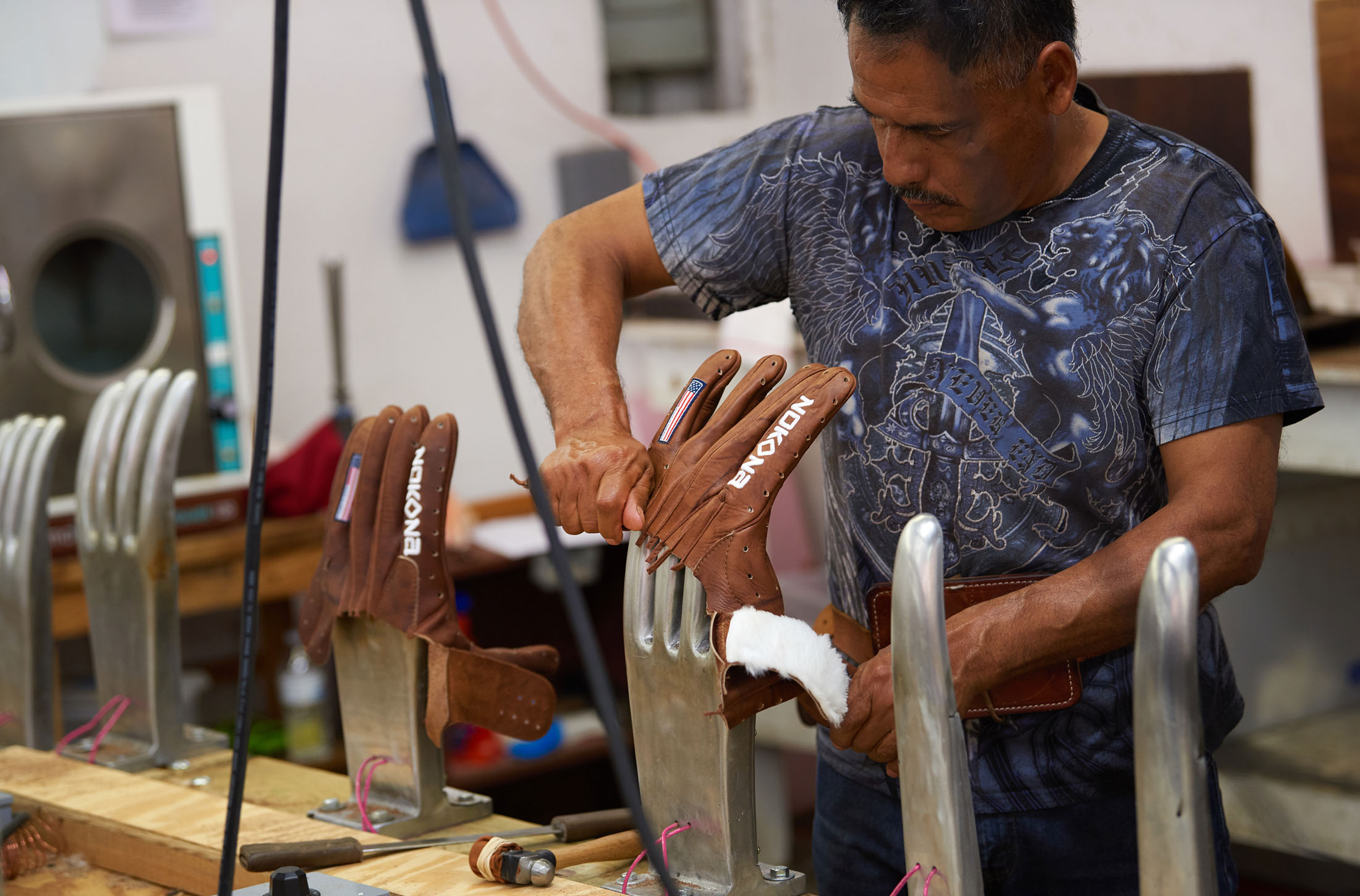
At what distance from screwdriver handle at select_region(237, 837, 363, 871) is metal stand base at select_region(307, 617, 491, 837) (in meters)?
0.09

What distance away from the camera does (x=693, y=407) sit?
1.14m

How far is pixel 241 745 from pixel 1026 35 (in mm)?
828

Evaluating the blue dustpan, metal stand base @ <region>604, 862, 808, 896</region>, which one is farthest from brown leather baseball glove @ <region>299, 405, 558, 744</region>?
the blue dustpan

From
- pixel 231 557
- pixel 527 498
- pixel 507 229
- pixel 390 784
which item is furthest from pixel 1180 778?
pixel 507 229

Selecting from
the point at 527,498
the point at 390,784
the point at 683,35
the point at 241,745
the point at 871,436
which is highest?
the point at 683,35

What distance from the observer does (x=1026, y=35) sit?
1.10 meters

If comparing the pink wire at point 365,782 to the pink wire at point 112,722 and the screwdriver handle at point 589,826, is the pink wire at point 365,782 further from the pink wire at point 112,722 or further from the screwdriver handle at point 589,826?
the pink wire at point 112,722

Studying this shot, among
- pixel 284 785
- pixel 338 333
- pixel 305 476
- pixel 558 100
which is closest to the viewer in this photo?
pixel 284 785

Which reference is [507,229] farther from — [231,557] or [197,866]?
[197,866]

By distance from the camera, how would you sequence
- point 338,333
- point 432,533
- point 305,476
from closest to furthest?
1. point 432,533
2. point 305,476
3. point 338,333

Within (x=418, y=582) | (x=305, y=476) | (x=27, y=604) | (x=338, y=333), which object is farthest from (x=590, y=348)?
(x=338, y=333)

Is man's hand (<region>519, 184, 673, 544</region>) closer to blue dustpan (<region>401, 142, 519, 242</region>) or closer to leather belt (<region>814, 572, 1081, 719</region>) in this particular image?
leather belt (<region>814, 572, 1081, 719</region>)

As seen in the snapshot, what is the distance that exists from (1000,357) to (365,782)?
72 cm

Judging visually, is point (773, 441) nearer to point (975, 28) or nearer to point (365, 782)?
point (975, 28)
